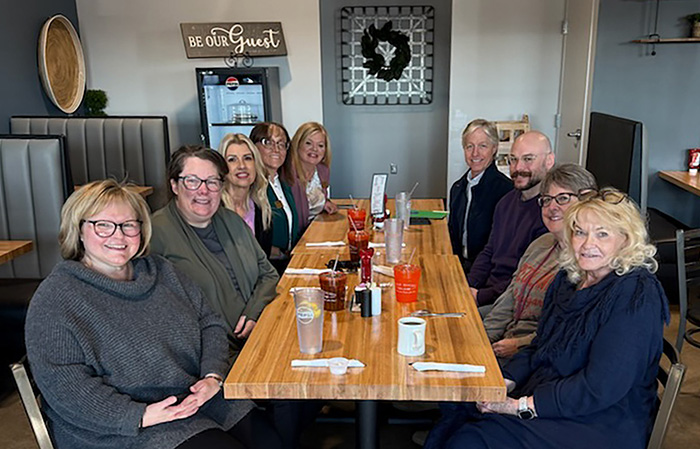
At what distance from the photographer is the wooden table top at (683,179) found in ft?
12.4

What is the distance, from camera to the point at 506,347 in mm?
1965

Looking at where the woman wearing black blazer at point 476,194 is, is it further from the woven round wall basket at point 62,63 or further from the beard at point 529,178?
the woven round wall basket at point 62,63

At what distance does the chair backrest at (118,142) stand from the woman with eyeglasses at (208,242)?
236 cm

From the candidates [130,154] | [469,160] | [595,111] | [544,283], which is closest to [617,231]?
[544,283]

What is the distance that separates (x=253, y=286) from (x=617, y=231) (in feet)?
4.28

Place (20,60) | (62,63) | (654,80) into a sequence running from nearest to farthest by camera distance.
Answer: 1. (654,80)
2. (20,60)
3. (62,63)

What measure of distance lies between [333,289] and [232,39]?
4136mm

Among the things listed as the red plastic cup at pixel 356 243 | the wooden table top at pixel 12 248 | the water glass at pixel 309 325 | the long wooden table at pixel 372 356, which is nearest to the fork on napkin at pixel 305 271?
the long wooden table at pixel 372 356

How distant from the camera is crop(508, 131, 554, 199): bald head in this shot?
7.98 ft

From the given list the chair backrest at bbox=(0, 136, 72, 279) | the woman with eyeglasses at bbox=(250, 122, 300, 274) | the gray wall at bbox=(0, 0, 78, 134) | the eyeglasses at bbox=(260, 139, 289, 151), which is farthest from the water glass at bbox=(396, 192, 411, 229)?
the gray wall at bbox=(0, 0, 78, 134)

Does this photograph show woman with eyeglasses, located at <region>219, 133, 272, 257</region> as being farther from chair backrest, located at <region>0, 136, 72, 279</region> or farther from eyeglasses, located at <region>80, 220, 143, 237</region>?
chair backrest, located at <region>0, 136, 72, 279</region>

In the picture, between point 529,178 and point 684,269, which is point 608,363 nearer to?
point 529,178

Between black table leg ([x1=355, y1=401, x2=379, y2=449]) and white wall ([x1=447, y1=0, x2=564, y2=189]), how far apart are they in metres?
3.93

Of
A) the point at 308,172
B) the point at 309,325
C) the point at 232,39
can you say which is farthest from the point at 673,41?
the point at 309,325
